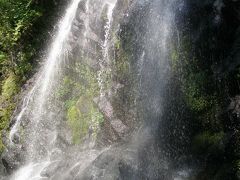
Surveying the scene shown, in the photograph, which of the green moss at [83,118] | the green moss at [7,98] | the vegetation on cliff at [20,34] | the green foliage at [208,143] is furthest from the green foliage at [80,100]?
the green foliage at [208,143]

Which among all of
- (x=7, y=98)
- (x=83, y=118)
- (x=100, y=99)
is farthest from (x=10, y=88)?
(x=100, y=99)

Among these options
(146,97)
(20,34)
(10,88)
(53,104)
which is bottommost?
(146,97)

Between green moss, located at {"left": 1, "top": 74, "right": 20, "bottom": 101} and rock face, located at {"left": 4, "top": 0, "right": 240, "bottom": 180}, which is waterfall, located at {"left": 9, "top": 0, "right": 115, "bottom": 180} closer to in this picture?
rock face, located at {"left": 4, "top": 0, "right": 240, "bottom": 180}

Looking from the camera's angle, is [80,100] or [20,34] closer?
[80,100]

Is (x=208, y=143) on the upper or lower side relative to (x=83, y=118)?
lower

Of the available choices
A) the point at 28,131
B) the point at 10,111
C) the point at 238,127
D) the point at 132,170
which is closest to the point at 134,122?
the point at 132,170

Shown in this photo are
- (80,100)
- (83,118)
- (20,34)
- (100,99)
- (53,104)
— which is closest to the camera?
(100,99)

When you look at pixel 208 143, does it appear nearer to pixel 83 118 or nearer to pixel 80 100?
pixel 83 118

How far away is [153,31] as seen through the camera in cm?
936

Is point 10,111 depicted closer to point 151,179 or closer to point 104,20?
point 104,20

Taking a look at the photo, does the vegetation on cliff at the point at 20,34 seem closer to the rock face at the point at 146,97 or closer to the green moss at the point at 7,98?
the green moss at the point at 7,98

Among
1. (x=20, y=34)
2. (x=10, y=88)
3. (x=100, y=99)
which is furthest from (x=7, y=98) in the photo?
(x=100, y=99)

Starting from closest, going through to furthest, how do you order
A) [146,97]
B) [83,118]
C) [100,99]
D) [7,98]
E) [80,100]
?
[146,97]
[100,99]
[83,118]
[80,100]
[7,98]

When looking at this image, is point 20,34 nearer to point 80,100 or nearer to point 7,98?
point 7,98
